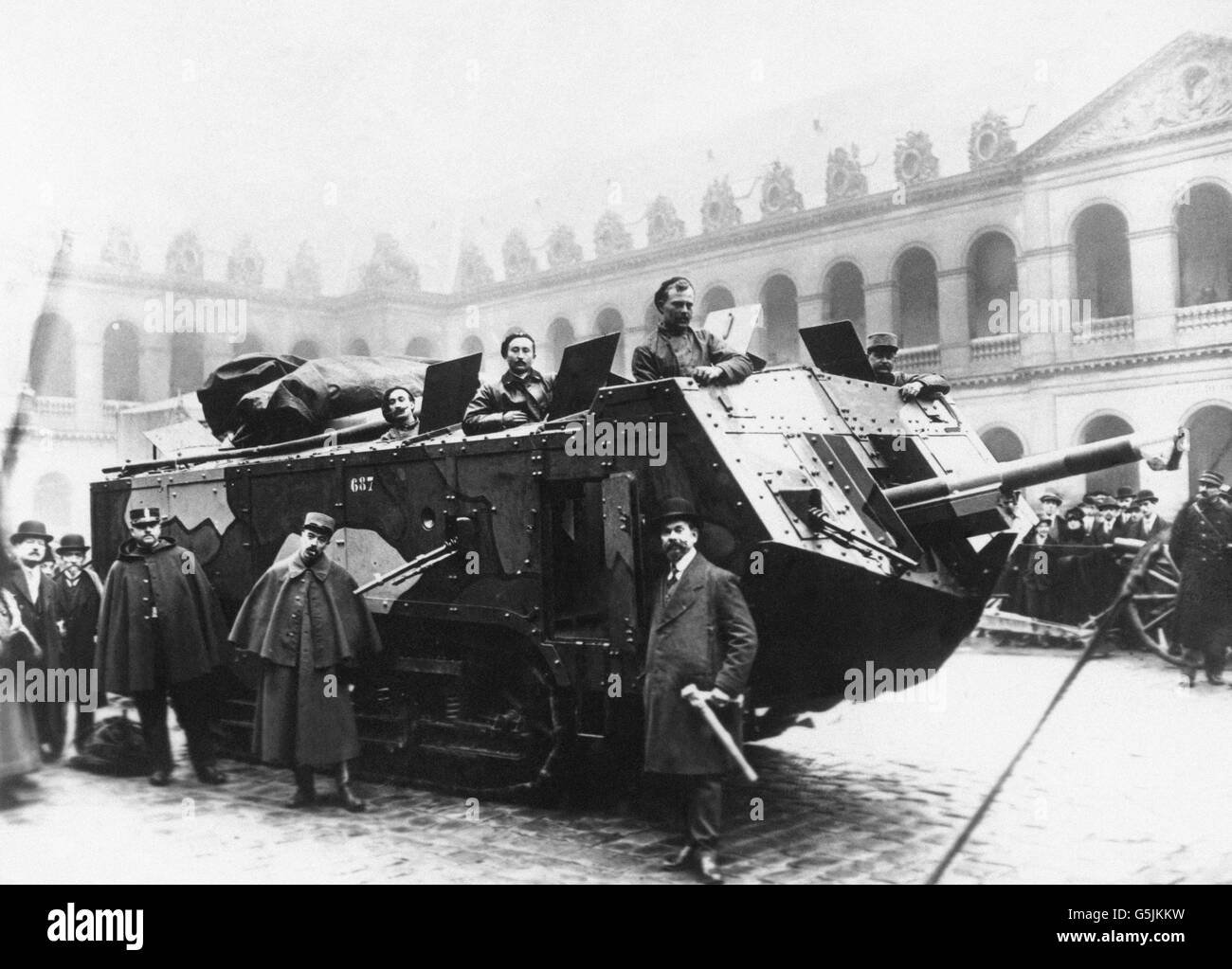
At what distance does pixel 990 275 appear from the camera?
12.3 meters

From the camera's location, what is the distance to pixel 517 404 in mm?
7156

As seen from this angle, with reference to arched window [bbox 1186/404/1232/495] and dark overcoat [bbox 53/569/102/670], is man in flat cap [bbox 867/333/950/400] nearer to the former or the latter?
arched window [bbox 1186/404/1232/495]

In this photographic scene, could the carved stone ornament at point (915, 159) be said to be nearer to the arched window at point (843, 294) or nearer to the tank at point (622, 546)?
the arched window at point (843, 294)

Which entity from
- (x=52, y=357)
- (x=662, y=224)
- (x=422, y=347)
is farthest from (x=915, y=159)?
(x=52, y=357)

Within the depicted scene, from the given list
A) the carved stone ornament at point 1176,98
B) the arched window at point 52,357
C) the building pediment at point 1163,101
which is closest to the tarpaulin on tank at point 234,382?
the arched window at point 52,357

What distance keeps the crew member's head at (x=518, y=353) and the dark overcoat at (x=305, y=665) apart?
5.22 feet

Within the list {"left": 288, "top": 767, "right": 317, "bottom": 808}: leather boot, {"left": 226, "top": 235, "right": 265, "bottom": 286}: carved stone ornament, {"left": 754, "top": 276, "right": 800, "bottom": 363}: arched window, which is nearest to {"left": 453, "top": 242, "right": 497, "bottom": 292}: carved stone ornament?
{"left": 226, "top": 235, "right": 265, "bottom": 286}: carved stone ornament

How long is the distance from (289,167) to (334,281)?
278cm

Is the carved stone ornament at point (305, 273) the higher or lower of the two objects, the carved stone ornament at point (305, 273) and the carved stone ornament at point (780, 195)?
the lower

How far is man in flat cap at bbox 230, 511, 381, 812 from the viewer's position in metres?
6.65

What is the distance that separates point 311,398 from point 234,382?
932 millimetres

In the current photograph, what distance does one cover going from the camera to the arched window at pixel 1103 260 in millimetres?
8539

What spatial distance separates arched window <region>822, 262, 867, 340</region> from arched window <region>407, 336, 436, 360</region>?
4.14m
